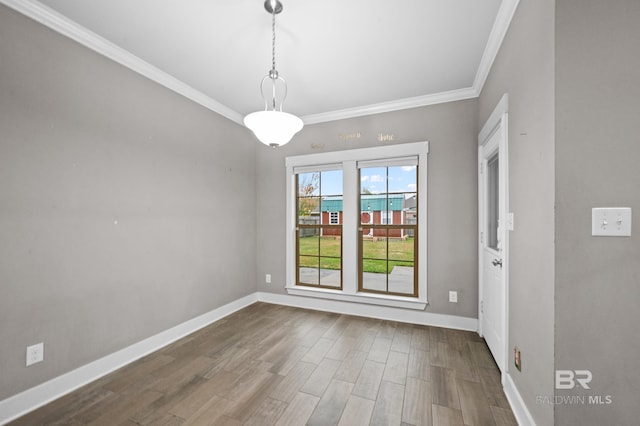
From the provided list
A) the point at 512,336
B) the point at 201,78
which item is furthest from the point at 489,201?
the point at 201,78

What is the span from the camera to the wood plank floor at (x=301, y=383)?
178 cm

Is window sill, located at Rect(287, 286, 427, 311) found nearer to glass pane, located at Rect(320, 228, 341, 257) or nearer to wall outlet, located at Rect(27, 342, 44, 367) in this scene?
glass pane, located at Rect(320, 228, 341, 257)

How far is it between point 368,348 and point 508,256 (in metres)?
1.57

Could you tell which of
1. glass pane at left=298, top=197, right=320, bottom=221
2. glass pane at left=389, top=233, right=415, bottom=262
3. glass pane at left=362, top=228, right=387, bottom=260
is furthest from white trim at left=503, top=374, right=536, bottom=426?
glass pane at left=298, top=197, right=320, bottom=221

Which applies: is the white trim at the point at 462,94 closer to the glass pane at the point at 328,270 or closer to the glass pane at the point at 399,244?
the glass pane at the point at 399,244

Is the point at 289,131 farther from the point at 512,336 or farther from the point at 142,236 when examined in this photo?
the point at 512,336

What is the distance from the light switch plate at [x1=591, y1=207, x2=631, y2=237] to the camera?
1184 mm

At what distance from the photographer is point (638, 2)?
1.17 metres

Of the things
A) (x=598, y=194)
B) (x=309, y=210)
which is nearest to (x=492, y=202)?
(x=598, y=194)

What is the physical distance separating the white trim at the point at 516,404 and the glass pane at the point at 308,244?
101 inches

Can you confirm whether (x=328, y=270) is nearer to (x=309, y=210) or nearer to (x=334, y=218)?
(x=334, y=218)

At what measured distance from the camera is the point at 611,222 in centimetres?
120

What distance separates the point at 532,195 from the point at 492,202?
1271 mm

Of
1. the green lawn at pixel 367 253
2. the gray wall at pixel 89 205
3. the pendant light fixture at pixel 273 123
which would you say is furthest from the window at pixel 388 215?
the gray wall at pixel 89 205
